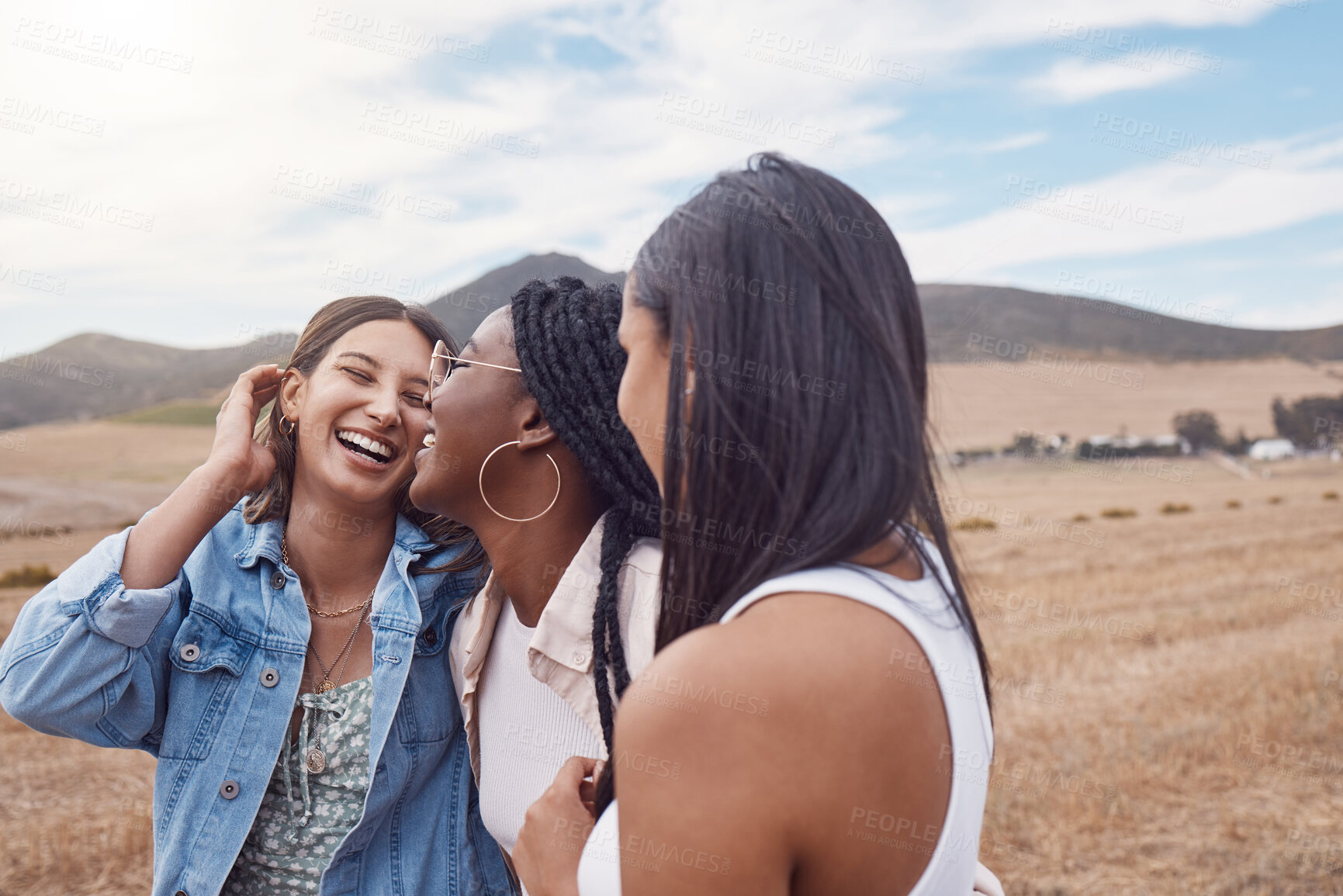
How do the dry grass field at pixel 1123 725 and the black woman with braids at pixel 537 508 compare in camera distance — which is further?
the dry grass field at pixel 1123 725

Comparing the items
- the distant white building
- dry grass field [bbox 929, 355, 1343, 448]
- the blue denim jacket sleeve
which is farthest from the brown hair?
the distant white building

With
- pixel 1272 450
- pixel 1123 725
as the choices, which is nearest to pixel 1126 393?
pixel 1272 450

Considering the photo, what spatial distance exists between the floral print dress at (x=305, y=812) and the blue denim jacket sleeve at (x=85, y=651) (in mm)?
469

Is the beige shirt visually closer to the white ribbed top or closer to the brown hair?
the white ribbed top

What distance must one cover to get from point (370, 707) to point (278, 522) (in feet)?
2.36

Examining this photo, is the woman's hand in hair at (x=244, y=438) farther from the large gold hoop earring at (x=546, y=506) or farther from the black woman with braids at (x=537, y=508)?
the large gold hoop earring at (x=546, y=506)

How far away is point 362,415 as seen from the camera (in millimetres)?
3164

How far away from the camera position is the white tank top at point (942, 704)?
132 cm

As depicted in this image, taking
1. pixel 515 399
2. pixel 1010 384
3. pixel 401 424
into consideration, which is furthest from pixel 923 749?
pixel 1010 384

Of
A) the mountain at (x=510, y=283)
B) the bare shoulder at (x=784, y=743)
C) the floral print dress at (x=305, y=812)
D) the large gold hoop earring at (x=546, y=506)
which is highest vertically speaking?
the mountain at (x=510, y=283)

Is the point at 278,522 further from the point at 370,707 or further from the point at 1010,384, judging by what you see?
the point at 1010,384

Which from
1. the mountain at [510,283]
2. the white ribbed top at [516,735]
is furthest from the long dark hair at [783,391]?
the mountain at [510,283]

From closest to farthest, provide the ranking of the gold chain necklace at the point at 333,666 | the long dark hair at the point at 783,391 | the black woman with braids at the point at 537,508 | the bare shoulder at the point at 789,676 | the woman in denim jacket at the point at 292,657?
the bare shoulder at the point at 789,676
the long dark hair at the point at 783,391
the black woman with braids at the point at 537,508
the woman in denim jacket at the point at 292,657
the gold chain necklace at the point at 333,666

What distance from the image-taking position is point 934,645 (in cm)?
133
